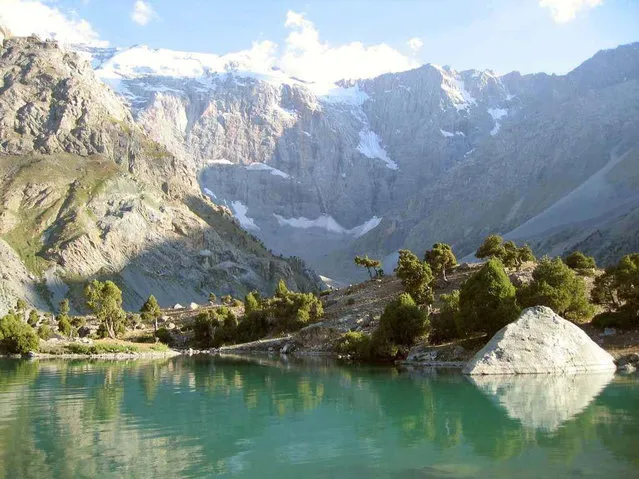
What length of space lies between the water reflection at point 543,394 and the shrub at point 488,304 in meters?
10.7

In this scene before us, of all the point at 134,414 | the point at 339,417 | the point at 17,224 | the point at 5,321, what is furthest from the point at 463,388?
the point at 17,224

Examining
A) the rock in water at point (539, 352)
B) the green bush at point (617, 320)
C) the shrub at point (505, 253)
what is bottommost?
the rock in water at point (539, 352)

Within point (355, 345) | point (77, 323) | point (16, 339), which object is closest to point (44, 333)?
point (16, 339)

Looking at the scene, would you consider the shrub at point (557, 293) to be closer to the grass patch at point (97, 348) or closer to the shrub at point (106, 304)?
the grass patch at point (97, 348)

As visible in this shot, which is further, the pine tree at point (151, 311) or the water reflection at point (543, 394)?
the pine tree at point (151, 311)

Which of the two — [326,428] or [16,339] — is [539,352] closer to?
[326,428]

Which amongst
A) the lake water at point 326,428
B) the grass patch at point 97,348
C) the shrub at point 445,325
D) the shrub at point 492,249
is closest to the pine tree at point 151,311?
the grass patch at point 97,348

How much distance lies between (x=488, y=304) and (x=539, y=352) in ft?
32.2

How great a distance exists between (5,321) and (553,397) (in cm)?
8405

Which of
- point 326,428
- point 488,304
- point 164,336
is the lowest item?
point 326,428

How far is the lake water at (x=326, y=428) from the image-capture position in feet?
76.0

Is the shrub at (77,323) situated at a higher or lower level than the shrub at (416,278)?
lower

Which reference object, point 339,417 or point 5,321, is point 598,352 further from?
point 5,321

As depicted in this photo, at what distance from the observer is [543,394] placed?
40.2m
